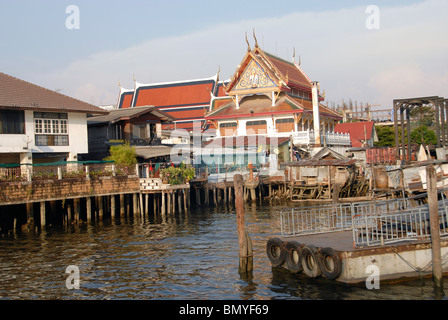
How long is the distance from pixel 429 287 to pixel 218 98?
44.5m

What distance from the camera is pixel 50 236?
24297mm

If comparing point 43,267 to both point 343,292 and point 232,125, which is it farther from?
point 232,125

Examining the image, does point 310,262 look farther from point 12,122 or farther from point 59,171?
point 12,122

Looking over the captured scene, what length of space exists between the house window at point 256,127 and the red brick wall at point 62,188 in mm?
19914

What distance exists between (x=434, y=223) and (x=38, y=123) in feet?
80.2

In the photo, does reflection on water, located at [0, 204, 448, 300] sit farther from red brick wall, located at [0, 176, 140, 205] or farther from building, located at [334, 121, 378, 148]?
building, located at [334, 121, 378, 148]

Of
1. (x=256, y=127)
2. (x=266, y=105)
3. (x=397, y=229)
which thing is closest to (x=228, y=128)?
(x=256, y=127)

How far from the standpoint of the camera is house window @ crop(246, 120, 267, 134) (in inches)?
1885

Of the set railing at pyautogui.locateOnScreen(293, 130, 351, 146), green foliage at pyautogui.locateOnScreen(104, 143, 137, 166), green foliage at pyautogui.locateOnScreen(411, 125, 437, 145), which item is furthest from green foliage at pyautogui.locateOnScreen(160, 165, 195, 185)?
green foliage at pyautogui.locateOnScreen(411, 125, 437, 145)

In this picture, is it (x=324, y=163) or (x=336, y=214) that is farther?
(x=324, y=163)

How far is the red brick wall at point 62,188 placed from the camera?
81.7 feet

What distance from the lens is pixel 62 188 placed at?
26891mm
